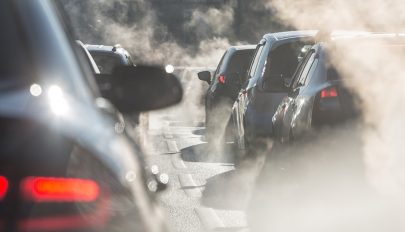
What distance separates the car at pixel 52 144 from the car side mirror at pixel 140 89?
0.26 meters

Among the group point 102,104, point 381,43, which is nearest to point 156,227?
point 102,104

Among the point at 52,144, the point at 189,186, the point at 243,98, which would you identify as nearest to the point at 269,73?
the point at 243,98

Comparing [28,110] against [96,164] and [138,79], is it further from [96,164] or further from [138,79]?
[138,79]

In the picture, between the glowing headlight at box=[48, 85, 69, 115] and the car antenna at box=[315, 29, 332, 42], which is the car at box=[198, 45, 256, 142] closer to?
the car antenna at box=[315, 29, 332, 42]

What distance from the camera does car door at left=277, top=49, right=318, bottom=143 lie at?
8.57 meters

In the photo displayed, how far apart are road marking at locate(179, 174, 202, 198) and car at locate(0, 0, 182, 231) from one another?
27.8 feet

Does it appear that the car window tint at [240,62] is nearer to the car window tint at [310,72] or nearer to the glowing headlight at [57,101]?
the car window tint at [310,72]

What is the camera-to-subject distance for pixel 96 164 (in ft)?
7.03

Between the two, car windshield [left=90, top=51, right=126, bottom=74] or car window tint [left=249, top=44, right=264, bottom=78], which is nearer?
car window tint [left=249, top=44, right=264, bottom=78]

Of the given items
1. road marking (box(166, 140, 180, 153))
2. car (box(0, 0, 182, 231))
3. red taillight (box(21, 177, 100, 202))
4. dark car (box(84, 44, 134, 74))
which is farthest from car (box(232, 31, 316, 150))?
red taillight (box(21, 177, 100, 202))

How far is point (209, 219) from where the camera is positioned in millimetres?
9070

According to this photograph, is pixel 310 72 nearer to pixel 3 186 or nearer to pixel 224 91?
pixel 3 186

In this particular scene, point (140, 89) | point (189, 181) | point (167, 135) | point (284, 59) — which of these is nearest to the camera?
point (140, 89)

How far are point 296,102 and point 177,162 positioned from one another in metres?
5.98
